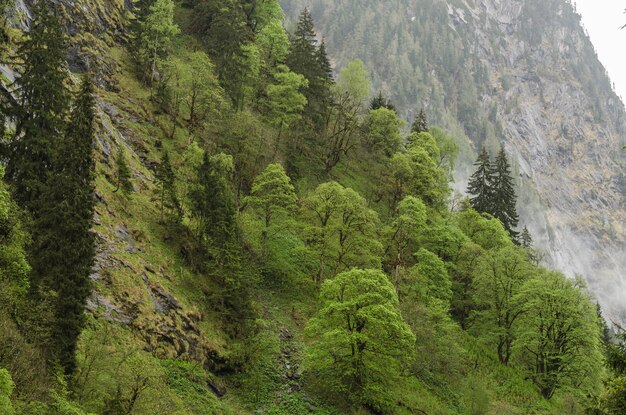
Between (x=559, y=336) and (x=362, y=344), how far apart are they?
22.8 metres

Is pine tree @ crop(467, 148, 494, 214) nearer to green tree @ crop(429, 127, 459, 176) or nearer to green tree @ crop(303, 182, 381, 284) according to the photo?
green tree @ crop(429, 127, 459, 176)

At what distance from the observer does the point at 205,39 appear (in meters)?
65.3

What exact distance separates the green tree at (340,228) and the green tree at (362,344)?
10283mm

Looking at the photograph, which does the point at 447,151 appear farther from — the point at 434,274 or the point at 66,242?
the point at 66,242

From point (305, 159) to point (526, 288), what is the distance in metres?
27.8

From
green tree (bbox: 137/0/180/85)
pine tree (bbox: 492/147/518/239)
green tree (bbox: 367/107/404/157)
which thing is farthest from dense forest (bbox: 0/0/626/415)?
pine tree (bbox: 492/147/518/239)

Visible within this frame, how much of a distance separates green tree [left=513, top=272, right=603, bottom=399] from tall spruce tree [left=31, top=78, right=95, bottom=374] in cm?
3565

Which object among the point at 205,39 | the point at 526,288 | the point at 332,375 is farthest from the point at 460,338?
the point at 205,39

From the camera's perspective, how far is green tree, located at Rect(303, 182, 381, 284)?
4131 centimetres

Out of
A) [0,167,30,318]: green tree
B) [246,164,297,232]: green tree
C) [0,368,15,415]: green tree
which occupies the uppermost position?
[246,164,297,232]: green tree

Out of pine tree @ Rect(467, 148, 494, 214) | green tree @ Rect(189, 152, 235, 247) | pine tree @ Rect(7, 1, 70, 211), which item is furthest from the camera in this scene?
pine tree @ Rect(467, 148, 494, 214)

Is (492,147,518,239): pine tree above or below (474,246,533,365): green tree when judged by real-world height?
above

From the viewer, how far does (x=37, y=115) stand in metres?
25.9

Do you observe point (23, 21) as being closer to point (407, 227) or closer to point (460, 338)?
point (407, 227)
